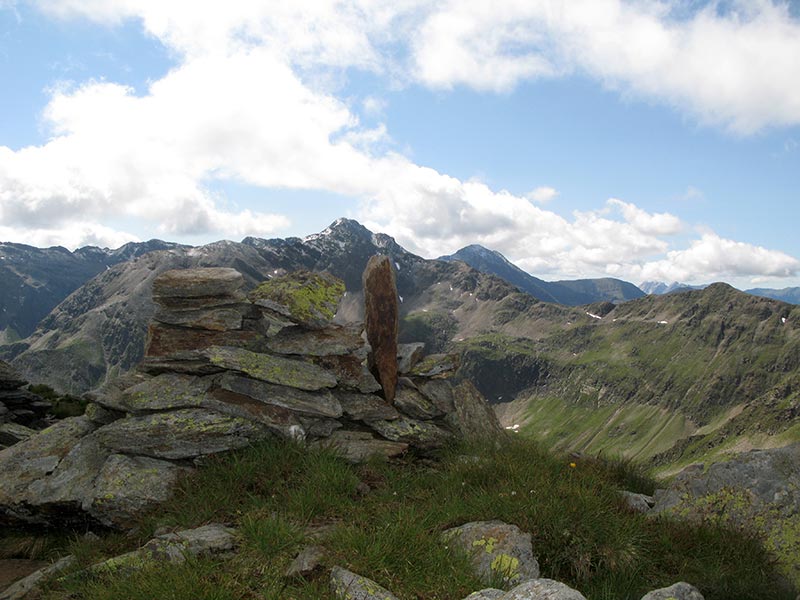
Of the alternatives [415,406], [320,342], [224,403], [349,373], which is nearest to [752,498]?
[415,406]

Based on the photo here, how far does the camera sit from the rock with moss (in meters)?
16.0

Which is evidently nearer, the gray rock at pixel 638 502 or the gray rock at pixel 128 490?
the gray rock at pixel 638 502

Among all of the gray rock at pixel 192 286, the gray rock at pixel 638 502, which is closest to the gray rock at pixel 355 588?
the gray rock at pixel 638 502

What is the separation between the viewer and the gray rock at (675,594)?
21.4 ft

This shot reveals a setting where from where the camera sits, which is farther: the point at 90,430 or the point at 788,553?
the point at 90,430

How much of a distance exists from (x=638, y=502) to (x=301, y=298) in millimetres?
11105

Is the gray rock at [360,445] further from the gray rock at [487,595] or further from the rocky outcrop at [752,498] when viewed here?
the gray rock at [487,595]

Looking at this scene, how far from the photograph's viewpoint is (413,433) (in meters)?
14.6

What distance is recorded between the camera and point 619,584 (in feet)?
25.3

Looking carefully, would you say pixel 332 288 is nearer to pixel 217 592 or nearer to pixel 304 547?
pixel 304 547

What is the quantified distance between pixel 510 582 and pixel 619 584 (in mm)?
1801

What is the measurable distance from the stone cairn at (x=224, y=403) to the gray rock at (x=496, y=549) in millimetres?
4649

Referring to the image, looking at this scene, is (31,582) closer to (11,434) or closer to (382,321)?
(382,321)

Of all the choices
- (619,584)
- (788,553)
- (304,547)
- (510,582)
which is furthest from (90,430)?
(788,553)
